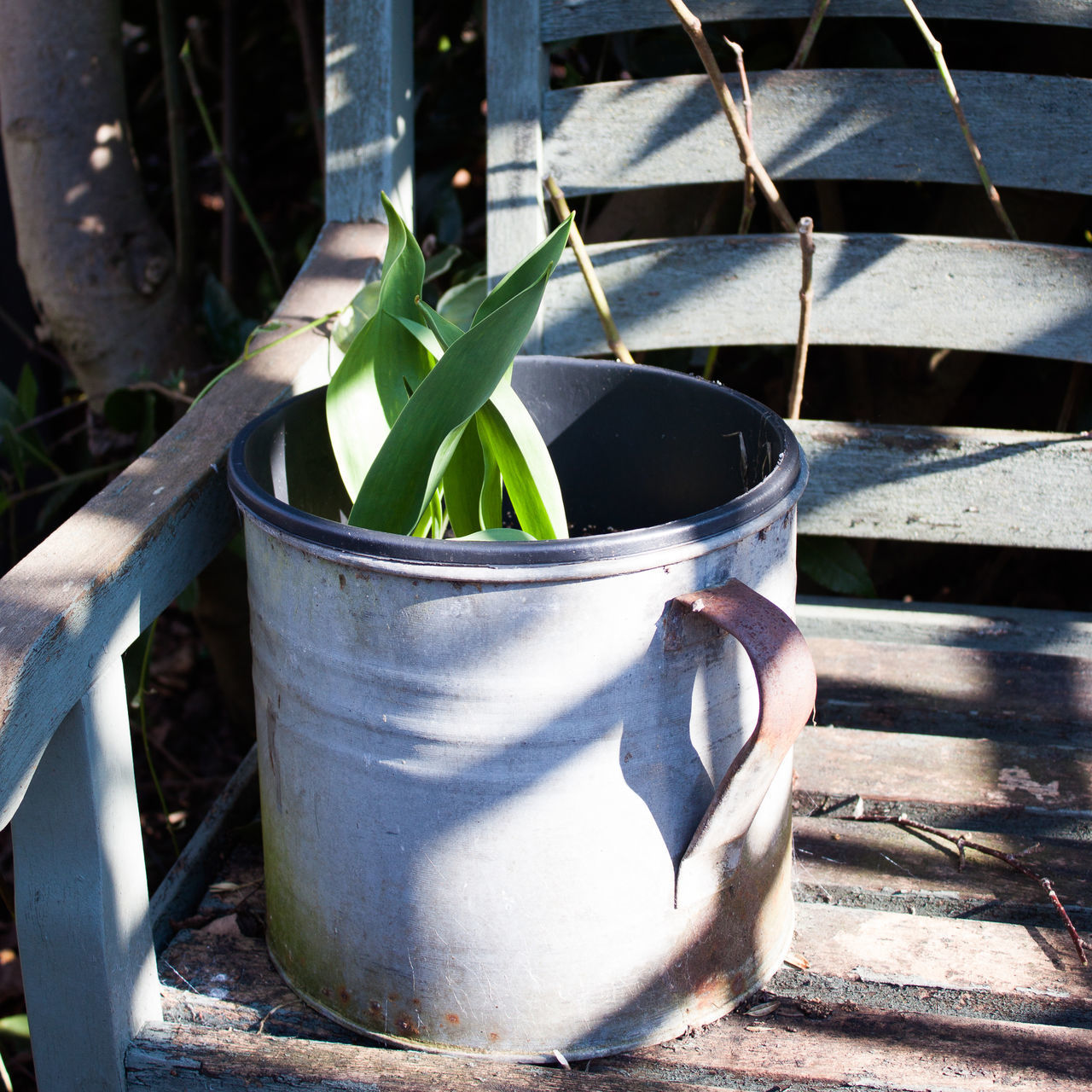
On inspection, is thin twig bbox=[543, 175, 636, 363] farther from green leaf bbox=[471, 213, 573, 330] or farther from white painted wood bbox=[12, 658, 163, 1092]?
white painted wood bbox=[12, 658, 163, 1092]

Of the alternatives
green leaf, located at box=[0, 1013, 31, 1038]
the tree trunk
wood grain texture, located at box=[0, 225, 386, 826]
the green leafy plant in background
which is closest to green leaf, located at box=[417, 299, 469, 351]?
the green leafy plant in background

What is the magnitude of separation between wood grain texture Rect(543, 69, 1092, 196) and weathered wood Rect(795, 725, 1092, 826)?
2.19 ft

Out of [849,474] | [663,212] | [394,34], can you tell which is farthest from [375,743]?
[663,212]

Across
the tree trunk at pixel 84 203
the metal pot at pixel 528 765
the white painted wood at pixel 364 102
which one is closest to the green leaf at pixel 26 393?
the tree trunk at pixel 84 203

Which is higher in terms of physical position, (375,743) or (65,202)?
(65,202)

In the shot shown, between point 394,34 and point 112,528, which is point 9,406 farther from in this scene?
point 112,528

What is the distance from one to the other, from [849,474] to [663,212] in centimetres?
59

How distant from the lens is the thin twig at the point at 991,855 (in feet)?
3.67

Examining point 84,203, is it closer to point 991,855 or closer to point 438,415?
point 438,415

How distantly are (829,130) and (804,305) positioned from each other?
220mm

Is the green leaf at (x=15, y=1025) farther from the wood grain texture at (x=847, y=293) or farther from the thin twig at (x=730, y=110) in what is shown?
the thin twig at (x=730, y=110)

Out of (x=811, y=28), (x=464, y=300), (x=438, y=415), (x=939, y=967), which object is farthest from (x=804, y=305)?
(x=939, y=967)

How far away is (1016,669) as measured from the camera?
1.52 metres

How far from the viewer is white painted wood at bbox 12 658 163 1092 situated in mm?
920
